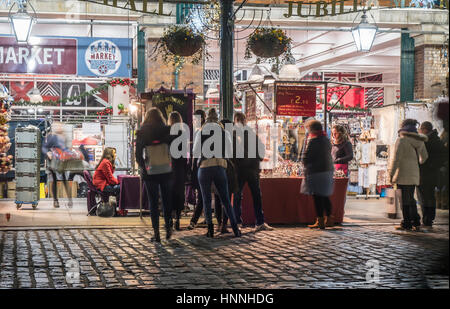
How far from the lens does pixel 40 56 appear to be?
11.9m

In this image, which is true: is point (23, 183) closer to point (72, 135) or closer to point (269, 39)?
point (72, 135)

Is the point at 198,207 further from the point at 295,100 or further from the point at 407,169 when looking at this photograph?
the point at 407,169

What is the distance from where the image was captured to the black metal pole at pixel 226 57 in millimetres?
8758

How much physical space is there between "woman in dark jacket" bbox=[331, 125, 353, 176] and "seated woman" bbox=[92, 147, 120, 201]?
153 inches

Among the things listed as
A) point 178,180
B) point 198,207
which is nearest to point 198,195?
point 198,207

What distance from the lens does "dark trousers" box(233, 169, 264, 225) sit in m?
8.64

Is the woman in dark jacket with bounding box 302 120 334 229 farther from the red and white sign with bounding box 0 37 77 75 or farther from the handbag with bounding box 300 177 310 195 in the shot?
the red and white sign with bounding box 0 37 77 75

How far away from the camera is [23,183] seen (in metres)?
11.7

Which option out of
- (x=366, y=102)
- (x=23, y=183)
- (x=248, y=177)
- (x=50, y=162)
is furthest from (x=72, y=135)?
(x=366, y=102)

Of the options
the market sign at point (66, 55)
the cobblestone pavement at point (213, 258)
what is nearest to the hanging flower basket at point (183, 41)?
the cobblestone pavement at point (213, 258)

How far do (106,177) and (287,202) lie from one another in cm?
334

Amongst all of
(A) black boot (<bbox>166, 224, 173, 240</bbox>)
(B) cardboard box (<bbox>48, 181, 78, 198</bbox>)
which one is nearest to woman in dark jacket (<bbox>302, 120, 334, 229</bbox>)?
(A) black boot (<bbox>166, 224, 173, 240</bbox>)

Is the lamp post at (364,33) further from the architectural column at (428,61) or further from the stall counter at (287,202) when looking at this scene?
the architectural column at (428,61)
